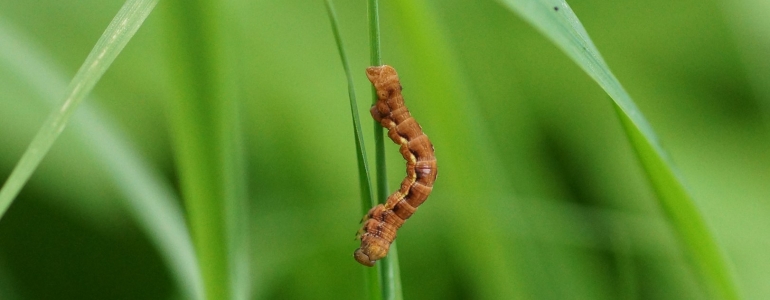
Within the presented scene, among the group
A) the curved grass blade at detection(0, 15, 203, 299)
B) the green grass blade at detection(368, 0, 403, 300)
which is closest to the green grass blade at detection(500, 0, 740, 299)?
the green grass blade at detection(368, 0, 403, 300)

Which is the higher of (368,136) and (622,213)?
(368,136)

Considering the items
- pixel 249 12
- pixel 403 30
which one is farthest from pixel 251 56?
pixel 403 30

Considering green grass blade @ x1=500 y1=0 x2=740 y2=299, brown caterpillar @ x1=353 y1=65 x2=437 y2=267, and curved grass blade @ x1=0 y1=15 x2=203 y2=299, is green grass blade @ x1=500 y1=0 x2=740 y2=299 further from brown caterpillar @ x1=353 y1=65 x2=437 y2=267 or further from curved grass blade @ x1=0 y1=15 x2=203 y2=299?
curved grass blade @ x1=0 y1=15 x2=203 y2=299

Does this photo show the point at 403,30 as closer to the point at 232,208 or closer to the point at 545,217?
the point at 232,208

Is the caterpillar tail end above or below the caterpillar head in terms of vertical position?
below

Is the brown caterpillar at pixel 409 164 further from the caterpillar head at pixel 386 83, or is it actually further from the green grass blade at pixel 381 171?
the green grass blade at pixel 381 171
